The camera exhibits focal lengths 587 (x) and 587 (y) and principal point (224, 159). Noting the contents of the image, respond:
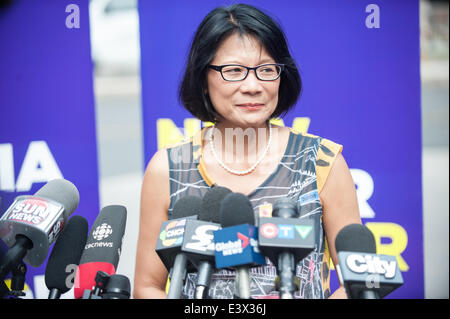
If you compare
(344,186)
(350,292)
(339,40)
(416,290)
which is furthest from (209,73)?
(416,290)

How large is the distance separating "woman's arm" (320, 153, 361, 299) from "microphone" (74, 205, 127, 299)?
0.58 metres

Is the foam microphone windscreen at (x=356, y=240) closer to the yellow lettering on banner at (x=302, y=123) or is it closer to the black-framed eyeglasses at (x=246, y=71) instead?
the black-framed eyeglasses at (x=246, y=71)

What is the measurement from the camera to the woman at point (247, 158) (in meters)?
1.67

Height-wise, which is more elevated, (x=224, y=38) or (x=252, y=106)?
(x=224, y=38)

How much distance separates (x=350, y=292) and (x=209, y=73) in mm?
892

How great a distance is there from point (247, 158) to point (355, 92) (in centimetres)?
103

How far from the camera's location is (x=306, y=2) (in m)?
2.62

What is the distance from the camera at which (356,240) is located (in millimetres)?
1159

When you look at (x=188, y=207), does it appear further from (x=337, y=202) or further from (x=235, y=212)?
(x=337, y=202)

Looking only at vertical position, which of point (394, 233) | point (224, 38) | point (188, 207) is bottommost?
A: point (394, 233)

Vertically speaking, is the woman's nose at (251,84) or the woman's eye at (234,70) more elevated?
the woman's eye at (234,70)

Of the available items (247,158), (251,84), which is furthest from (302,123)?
(251,84)

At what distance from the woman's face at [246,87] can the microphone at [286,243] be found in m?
0.64

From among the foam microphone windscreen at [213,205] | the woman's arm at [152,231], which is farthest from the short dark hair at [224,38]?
the foam microphone windscreen at [213,205]
